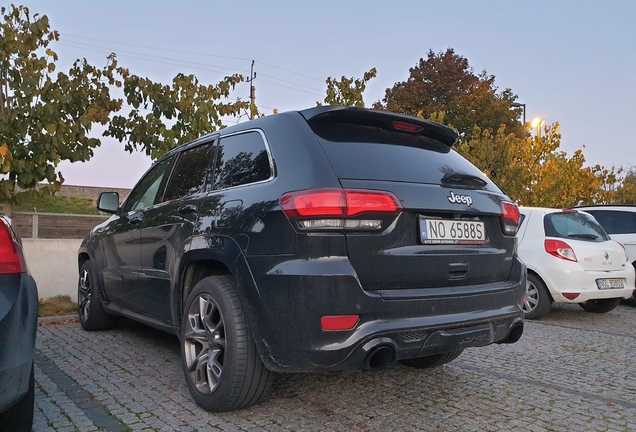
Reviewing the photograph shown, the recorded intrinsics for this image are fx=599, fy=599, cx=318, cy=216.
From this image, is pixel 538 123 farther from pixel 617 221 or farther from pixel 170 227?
pixel 170 227

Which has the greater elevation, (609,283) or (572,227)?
(572,227)

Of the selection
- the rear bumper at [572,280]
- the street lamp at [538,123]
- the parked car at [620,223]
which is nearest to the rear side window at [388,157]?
the rear bumper at [572,280]

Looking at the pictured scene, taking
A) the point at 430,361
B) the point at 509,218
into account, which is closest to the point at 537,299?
the point at 430,361

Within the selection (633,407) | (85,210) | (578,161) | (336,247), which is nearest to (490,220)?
(336,247)

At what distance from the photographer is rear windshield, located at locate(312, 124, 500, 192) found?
3391 mm

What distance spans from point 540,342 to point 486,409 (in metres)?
2.84

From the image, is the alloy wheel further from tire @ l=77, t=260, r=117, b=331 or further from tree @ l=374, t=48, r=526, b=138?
tree @ l=374, t=48, r=526, b=138

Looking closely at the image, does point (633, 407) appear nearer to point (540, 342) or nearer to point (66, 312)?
point (540, 342)

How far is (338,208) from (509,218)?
138cm

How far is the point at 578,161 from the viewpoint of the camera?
2325 cm

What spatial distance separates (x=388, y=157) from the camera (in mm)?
3582

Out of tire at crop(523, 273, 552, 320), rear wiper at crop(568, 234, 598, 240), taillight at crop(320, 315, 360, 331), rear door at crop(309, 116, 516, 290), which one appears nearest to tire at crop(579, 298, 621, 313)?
rear wiper at crop(568, 234, 598, 240)

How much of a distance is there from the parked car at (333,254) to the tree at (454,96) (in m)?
37.0

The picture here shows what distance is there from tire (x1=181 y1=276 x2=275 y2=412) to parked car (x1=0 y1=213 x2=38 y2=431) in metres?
1.03
